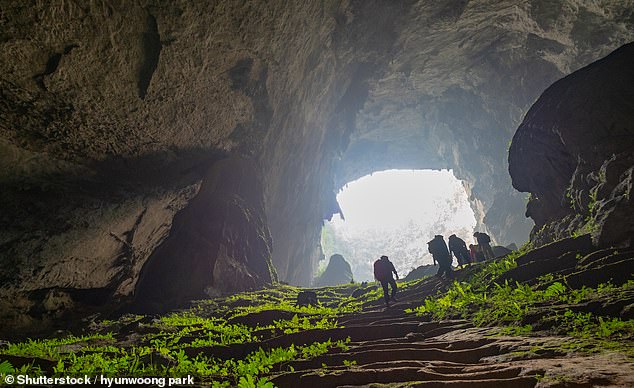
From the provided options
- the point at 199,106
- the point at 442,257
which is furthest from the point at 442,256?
the point at 199,106

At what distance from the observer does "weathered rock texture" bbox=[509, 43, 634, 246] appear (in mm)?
9375

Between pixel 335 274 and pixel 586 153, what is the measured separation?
50279 millimetres

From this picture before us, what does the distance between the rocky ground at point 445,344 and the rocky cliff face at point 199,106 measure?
391 centimetres

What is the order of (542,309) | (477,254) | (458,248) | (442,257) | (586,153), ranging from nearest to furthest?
1. (542,309)
2. (586,153)
3. (442,257)
4. (458,248)
5. (477,254)

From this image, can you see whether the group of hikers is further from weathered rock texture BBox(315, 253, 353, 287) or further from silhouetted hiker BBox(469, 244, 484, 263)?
weathered rock texture BBox(315, 253, 353, 287)

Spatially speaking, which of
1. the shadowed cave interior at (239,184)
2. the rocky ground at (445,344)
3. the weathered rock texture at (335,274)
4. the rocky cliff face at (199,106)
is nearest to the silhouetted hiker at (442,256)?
the shadowed cave interior at (239,184)

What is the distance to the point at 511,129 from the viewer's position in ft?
125

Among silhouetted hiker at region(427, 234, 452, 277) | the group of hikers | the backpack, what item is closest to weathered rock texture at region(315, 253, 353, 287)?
the group of hikers

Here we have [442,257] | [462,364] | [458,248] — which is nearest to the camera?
[462,364]

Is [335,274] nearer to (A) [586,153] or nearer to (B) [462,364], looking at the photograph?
(A) [586,153]

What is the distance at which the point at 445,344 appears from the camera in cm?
573

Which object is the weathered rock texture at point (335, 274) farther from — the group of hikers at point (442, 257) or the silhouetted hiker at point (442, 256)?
the silhouetted hiker at point (442, 256)

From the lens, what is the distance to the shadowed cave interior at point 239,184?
6.08 metres

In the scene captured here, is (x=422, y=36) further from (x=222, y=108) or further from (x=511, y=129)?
(x=222, y=108)
